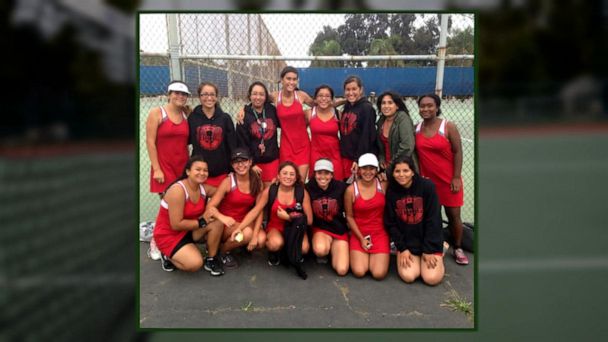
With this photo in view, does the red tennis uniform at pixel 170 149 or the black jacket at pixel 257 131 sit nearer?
the red tennis uniform at pixel 170 149

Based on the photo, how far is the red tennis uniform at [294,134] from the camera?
292cm

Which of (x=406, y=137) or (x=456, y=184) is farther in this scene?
(x=456, y=184)

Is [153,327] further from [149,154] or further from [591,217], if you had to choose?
[591,217]

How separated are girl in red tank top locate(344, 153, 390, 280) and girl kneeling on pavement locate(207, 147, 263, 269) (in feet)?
2.31

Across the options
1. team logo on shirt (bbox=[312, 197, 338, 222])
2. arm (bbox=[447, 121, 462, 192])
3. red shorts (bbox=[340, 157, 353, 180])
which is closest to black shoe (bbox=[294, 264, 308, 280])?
team logo on shirt (bbox=[312, 197, 338, 222])

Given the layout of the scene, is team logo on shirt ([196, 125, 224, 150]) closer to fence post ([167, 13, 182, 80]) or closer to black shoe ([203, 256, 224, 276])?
fence post ([167, 13, 182, 80])

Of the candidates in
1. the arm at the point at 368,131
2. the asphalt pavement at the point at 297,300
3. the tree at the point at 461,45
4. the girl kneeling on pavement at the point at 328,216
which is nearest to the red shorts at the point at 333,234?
the girl kneeling on pavement at the point at 328,216

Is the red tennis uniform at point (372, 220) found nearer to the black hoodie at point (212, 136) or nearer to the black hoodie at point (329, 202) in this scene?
the black hoodie at point (329, 202)

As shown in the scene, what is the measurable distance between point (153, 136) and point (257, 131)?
0.73 m

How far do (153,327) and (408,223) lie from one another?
1847 millimetres

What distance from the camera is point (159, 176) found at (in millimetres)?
2750

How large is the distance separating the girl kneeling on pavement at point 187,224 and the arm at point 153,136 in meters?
0.19

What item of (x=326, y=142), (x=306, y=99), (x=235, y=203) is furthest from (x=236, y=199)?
(x=306, y=99)

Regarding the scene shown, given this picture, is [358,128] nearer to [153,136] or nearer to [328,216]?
[328,216]
